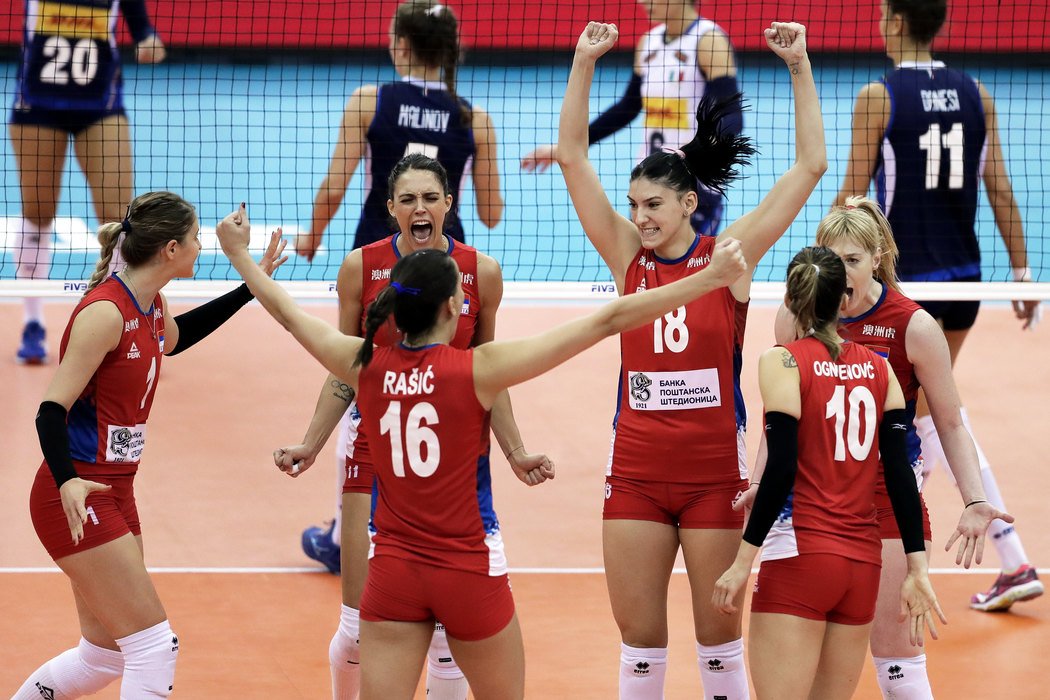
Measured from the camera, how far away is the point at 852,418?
167 inches

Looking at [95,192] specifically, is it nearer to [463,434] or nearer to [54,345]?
[54,345]

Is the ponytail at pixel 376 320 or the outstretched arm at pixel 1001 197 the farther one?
the outstretched arm at pixel 1001 197

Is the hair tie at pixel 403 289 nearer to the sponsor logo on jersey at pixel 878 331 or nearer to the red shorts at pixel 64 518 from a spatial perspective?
the red shorts at pixel 64 518

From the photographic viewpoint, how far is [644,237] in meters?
4.85

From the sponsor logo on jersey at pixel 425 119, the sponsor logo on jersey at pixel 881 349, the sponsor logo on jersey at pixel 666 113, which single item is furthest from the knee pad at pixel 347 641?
the sponsor logo on jersey at pixel 666 113

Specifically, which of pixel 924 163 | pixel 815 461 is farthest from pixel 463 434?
pixel 924 163

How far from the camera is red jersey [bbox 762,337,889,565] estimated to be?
4238mm

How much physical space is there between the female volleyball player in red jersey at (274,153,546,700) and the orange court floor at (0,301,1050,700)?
1059mm

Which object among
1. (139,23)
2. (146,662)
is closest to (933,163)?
(146,662)

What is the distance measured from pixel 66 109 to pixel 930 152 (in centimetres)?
584

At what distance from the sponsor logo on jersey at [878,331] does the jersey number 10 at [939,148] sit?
2.90 m

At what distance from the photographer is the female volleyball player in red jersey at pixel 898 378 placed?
15.6 feet

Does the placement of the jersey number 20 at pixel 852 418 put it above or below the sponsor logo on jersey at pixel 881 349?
below

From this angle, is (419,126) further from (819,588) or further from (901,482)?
(819,588)
